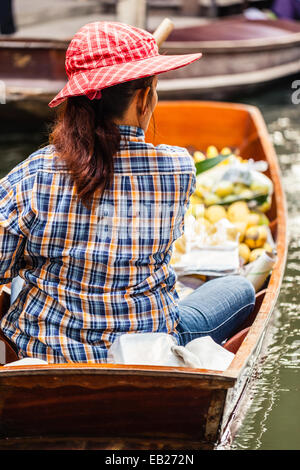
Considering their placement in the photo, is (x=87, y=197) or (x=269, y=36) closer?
(x=87, y=197)

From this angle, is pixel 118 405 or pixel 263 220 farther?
pixel 263 220

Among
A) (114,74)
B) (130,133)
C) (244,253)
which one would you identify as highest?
(114,74)

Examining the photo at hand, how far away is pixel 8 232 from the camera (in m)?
1.52

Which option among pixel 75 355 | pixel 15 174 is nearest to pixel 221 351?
pixel 75 355

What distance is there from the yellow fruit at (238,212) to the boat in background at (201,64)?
1.78 meters

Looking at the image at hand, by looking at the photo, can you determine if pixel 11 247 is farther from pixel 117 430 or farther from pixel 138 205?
pixel 117 430

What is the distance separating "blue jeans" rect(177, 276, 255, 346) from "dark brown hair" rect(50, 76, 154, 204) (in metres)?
0.56

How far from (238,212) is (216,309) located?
1.02 meters

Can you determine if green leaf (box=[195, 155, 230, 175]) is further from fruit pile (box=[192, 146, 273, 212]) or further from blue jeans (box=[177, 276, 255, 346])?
blue jeans (box=[177, 276, 255, 346])

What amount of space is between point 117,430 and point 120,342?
260 millimetres

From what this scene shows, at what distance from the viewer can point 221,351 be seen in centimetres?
170

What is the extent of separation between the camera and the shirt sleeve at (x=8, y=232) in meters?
1.50

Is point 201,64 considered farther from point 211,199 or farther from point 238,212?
point 238,212

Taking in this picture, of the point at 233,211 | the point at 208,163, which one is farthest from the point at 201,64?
the point at 233,211
